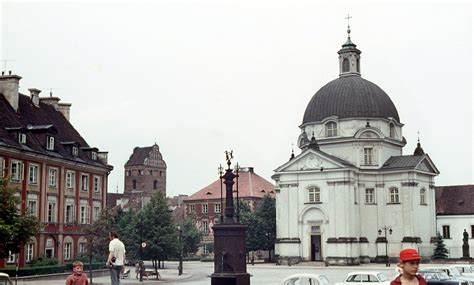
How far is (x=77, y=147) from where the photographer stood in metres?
54.2

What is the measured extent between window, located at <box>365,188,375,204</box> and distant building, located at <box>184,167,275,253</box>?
97.4 ft

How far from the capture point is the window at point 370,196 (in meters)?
70.6

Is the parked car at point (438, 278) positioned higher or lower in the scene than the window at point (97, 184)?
lower

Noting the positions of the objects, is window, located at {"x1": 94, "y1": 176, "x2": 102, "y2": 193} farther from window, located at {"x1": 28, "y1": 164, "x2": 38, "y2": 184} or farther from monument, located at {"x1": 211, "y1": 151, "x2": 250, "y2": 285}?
monument, located at {"x1": 211, "y1": 151, "x2": 250, "y2": 285}

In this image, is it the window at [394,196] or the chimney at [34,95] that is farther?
the window at [394,196]

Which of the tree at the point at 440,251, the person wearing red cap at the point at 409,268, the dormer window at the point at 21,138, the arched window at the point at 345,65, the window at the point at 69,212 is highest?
the arched window at the point at 345,65

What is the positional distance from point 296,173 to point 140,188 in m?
64.7

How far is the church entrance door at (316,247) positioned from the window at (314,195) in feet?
12.0

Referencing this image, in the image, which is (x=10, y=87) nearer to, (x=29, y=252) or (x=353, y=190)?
(x=29, y=252)

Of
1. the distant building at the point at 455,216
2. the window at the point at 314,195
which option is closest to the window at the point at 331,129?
the window at the point at 314,195

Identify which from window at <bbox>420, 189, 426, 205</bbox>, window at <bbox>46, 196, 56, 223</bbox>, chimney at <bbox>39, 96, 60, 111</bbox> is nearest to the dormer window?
window at <bbox>46, 196, 56, 223</bbox>

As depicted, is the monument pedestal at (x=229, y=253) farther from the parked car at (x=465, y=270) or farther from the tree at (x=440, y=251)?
the tree at (x=440, y=251)

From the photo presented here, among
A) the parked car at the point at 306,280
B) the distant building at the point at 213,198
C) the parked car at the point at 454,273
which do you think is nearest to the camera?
the parked car at the point at 306,280

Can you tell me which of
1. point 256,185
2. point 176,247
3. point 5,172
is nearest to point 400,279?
point 5,172
